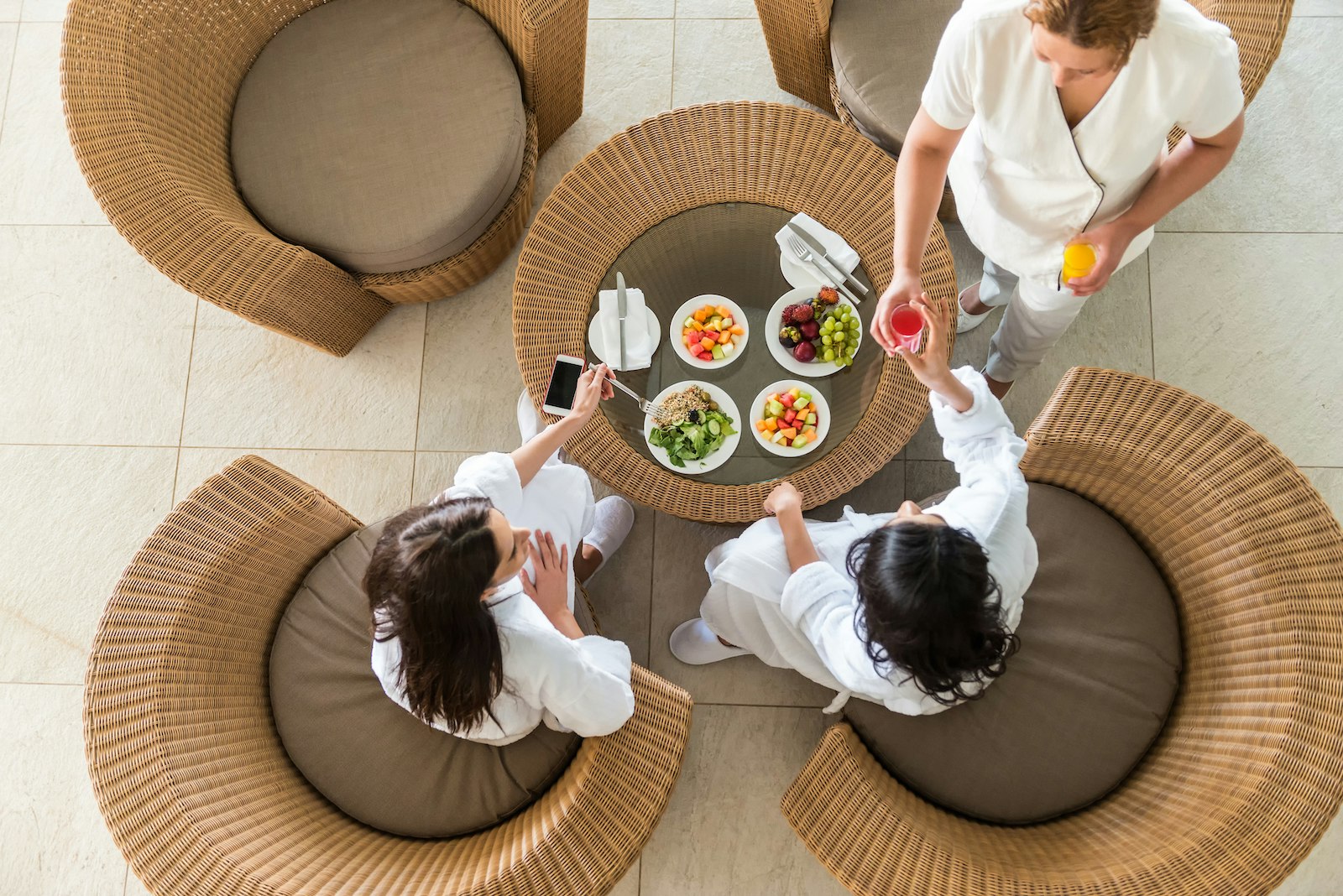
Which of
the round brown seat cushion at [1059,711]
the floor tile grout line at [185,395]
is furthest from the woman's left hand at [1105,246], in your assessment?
the floor tile grout line at [185,395]

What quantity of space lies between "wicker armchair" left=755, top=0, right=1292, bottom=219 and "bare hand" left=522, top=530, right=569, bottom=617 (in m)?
1.19

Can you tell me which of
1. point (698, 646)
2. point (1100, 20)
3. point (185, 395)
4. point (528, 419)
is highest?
point (1100, 20)

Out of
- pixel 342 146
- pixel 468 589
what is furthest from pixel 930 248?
pixel 342 146

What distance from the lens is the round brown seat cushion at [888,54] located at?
1.92 m

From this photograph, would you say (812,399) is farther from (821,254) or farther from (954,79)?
(954,79)

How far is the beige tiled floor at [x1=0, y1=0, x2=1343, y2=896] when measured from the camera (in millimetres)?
2053

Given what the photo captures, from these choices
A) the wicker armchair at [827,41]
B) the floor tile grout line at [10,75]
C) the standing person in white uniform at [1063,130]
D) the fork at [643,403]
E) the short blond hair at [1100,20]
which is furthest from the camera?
the floor tile grout line at [10,75]

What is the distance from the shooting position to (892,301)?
60.7 inches

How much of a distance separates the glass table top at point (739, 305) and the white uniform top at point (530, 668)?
1.05 feet

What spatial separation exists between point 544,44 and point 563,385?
2.66 feet

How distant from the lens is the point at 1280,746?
1.30 meters

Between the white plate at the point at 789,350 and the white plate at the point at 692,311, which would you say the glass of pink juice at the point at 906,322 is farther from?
the white plate at the point at 692,311

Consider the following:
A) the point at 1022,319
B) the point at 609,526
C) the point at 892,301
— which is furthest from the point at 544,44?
the point at 1022,319

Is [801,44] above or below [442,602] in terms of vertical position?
above
